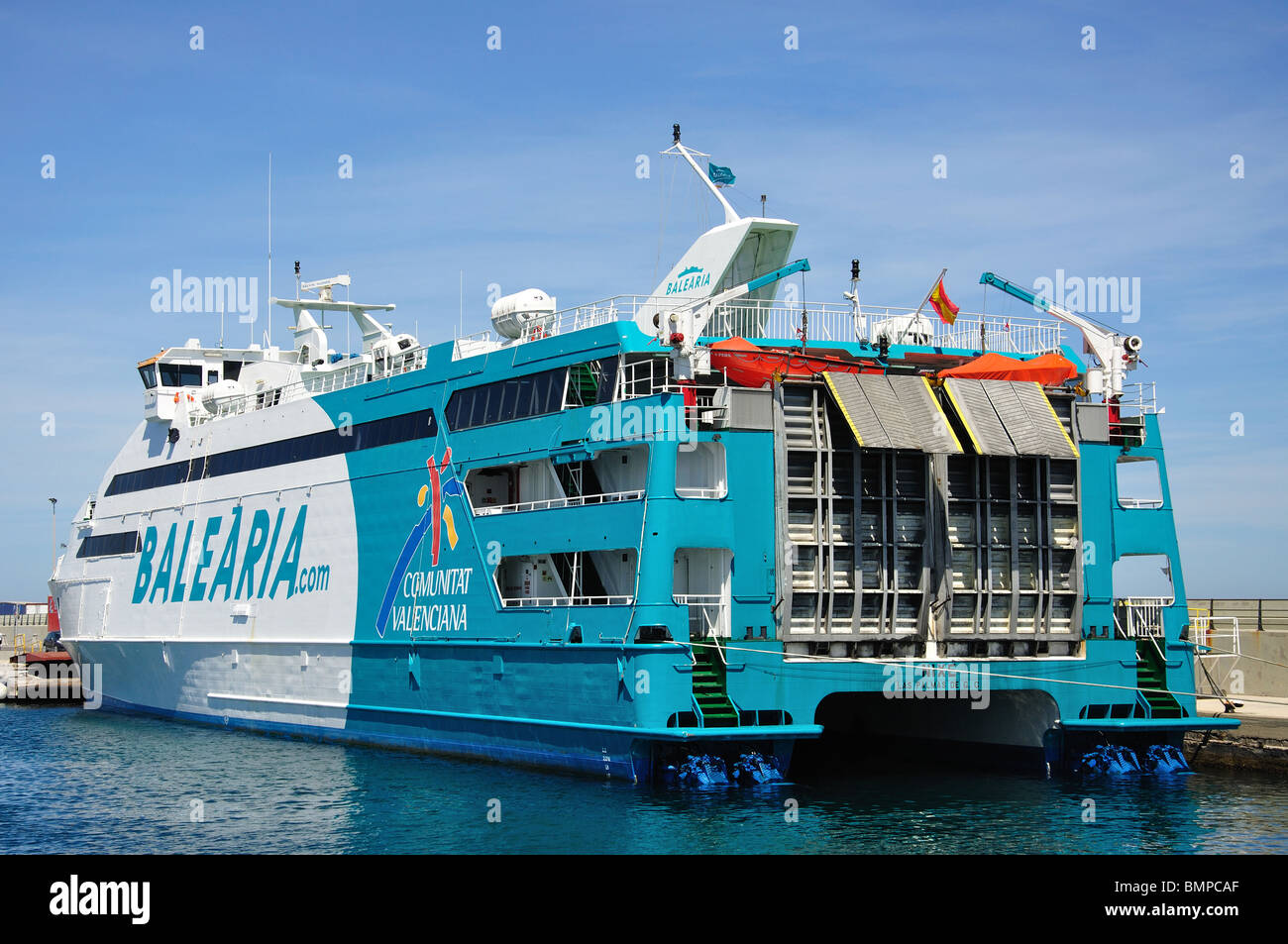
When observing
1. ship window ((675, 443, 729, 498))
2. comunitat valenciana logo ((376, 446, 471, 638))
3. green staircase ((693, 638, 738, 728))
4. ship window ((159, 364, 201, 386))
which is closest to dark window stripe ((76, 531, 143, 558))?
ship window ((159, 364, 201, 386))

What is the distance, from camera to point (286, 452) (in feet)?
99.7

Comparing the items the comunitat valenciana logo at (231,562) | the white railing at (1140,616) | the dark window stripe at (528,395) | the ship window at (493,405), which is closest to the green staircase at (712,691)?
the dark window stripe at (528,395)

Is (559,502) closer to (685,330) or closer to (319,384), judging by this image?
(685,330)

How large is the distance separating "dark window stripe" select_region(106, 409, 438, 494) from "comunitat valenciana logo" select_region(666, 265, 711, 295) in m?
5.17

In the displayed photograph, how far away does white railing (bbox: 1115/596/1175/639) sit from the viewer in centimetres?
2294

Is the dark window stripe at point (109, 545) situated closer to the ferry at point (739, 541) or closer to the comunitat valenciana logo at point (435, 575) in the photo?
the ferry at point (739, 541)

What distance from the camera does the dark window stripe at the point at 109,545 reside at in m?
36.7

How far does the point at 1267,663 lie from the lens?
28.5 metres

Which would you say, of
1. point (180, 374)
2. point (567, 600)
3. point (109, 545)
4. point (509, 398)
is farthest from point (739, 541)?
point (109, 545)

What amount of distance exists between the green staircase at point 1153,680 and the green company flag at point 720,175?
1112cm

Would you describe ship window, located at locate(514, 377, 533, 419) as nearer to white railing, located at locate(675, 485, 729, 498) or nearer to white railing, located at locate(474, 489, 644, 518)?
white railing, located at locate(474, 489, 644, 518)

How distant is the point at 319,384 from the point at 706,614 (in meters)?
14.0

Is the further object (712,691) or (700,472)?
(700,472)
